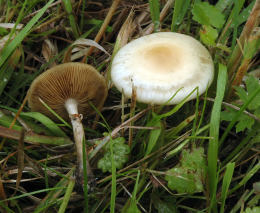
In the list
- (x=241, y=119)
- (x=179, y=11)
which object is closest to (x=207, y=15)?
(x=179, y=11)

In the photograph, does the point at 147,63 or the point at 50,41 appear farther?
the point at 50,41

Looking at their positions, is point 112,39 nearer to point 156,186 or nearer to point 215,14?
point 215,14

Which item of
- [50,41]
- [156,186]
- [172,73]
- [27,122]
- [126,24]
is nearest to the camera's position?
[156,186]

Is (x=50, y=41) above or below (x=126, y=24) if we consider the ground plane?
below

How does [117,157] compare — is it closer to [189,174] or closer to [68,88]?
[189,174]

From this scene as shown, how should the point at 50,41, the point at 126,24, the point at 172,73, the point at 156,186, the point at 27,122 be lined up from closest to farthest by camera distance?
the point at 156,186 → the point at 172,73 → the point at 27,122 → the point at 126,24 → the point at 50,41

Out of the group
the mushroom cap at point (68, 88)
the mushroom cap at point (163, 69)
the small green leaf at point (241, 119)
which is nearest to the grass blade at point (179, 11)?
the mushroom cap at point (163, 69)

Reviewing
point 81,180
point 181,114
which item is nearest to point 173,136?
point 181,114
